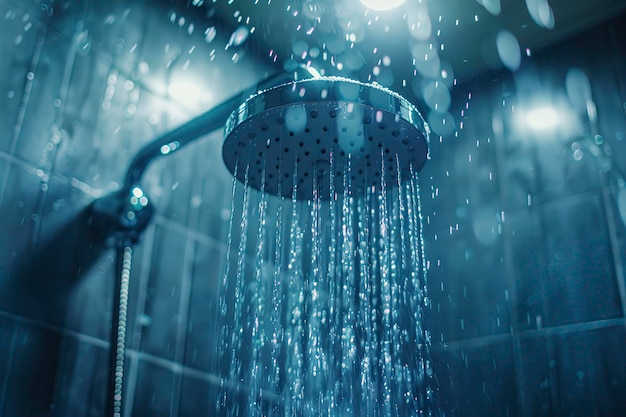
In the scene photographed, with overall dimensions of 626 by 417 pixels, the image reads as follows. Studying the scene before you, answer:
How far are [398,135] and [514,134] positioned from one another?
0.91 metres

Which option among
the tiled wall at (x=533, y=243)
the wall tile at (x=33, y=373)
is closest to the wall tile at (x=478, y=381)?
the tiled wall at (x=533, y=243)

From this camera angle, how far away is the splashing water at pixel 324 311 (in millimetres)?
1474

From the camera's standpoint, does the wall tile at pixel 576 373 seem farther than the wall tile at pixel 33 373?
Yes

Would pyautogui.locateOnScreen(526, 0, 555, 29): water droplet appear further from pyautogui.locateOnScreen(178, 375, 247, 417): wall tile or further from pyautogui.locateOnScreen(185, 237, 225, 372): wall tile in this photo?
pyautogui.locateOnScreen(178, 375, 247, 417): wall tile

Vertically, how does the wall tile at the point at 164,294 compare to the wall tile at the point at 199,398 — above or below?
above

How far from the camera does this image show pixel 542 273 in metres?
1.49

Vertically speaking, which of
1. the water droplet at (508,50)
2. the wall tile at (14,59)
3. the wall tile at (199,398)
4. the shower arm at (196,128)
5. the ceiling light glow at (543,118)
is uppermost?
the water droplet at (508,50)

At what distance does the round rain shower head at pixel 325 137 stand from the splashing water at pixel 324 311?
0.63 metres

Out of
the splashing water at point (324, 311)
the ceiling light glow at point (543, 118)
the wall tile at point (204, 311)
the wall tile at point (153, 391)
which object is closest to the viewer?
the wall tile at point (153, 391)

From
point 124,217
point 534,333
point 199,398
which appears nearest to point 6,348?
point 124,217

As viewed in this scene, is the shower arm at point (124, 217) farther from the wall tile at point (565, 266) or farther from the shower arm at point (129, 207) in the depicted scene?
the wall tile at point (565, 266)

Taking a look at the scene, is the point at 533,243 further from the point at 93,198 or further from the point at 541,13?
the point at 93,198

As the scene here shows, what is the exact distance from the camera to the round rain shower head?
2.59 ft

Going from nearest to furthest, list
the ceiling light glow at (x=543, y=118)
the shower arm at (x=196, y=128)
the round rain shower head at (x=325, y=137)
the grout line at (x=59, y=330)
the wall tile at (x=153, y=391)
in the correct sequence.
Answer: the round rain shower head at (x=325, y=137) < the shower arm at (x=196, y=128) < the grout line at (x=59, y=330) < the wall tile at (x=153, y=391) < the ceiling light glow at (x=543, y=118)
